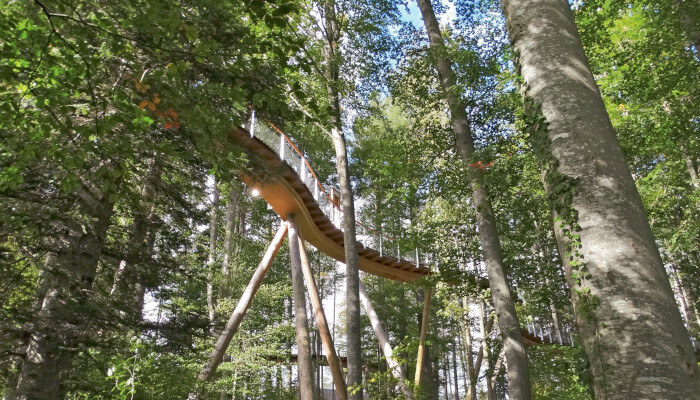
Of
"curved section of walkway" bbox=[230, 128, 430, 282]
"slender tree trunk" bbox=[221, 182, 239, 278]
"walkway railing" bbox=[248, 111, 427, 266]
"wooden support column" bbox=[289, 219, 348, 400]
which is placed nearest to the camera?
"curved section of walkway" bbox=[230, 128, 430, 282]

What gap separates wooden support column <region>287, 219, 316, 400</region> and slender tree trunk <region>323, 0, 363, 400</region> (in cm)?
83

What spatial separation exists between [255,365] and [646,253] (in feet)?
34.9

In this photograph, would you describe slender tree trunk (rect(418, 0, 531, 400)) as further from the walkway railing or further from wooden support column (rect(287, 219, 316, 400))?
wooden support column (rect(287, 219, 316, 400))

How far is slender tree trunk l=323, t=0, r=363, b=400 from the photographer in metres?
7.24

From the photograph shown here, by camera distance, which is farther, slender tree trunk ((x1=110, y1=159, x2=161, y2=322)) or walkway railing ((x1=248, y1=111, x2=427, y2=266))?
walkway railing ((x1=248, y1=111, x2=427, y2=266))

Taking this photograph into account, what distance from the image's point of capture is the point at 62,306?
16.4 ft

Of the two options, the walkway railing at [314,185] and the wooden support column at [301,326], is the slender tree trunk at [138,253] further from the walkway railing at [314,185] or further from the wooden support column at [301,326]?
the wooden support column at [301,326]

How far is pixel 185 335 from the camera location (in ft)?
20.4

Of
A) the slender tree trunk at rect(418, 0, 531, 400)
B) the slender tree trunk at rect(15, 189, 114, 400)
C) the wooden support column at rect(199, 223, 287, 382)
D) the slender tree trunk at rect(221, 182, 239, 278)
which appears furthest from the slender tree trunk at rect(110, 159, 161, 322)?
the slender tree trunk at rect(221, 182, 239, 278)

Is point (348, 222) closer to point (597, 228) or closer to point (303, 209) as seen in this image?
point (303, 209)

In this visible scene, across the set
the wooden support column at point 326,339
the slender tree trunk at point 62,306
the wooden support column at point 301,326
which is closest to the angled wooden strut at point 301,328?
the wooden support column at point 301,326

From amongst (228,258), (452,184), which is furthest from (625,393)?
(228,258)

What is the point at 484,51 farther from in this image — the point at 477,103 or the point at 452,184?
the point at 452,184

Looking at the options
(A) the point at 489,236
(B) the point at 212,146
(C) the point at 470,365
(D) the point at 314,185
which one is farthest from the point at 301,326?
(C) the point at 470,365
